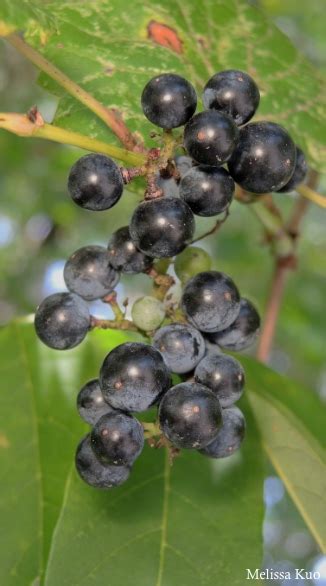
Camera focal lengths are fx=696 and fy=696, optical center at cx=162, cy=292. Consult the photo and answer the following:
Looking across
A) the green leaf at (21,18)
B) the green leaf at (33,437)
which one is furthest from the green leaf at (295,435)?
the green leaf at (21,18)

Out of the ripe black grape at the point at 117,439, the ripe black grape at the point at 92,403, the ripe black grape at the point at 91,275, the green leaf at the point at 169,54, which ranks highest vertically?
the green leaf at the point at 169,54

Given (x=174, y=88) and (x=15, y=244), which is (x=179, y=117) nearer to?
(x=174, y=88)

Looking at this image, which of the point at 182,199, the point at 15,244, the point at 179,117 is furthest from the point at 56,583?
the point at 15,244

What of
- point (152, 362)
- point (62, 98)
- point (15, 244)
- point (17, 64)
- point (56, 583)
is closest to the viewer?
point (152, 362)

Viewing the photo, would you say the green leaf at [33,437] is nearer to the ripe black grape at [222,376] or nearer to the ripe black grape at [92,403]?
the ripe black grape at [92,403]

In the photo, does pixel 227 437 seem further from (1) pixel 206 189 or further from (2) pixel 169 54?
(2) pixel 169 54
